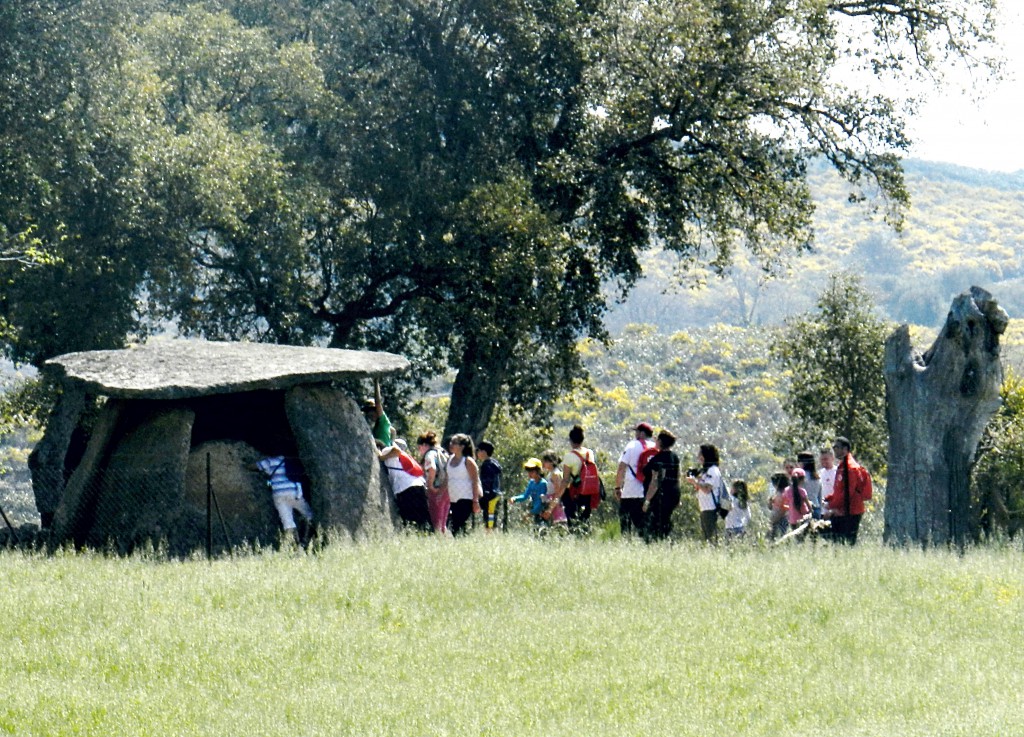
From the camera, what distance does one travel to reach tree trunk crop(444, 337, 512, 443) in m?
28.4

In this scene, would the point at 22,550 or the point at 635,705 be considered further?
the point at 22,550

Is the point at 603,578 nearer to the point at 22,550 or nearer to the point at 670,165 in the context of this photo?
the point at 22,550

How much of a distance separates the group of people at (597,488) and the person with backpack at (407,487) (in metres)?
0.01

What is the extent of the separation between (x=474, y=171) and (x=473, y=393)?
13.7 feet

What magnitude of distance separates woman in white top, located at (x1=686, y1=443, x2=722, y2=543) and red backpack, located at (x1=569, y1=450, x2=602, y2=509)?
1.31 metres

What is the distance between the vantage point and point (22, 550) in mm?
18984

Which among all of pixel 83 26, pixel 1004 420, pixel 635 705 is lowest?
pixel 635 705

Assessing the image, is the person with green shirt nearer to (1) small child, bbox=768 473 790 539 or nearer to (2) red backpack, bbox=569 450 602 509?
(2) red backpack, bbox=569 450 602 509

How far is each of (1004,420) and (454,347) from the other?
10.4 metres

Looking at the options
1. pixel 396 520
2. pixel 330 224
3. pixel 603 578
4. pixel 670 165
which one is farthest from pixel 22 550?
pixel 670 165

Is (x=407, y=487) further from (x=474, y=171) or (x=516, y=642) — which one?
(x=474, y=171)

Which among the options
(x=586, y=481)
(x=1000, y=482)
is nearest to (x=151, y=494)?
(x=586, y=481)

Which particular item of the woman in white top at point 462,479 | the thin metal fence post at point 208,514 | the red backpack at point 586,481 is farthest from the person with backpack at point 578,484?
the thin metal fence post at point 208,514

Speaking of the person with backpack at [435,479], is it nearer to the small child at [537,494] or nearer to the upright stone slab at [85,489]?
the small child at [537,494]
